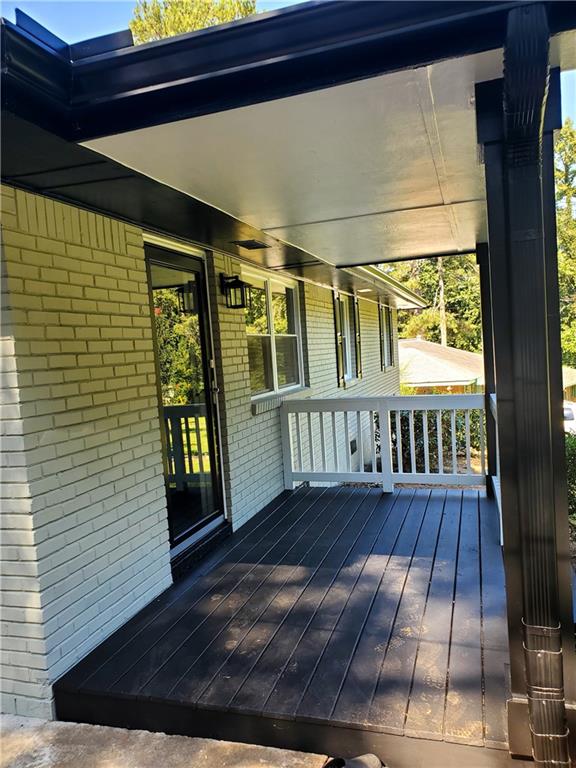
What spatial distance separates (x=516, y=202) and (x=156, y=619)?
105 inches

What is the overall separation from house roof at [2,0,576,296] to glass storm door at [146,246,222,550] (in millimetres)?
947

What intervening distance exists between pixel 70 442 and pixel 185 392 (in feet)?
4.10

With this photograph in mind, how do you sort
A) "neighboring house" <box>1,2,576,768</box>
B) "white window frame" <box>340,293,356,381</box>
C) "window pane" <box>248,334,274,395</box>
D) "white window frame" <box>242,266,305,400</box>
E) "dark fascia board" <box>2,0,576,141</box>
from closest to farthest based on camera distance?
"dark fascia board" <box>2,0,576,141</box>
"neighboring house" <box>1,2,576,768</box>
"window pane" <box>248,334,274,395</box>
"white window frame" <box>242,266,305,400</box>
"white window frame" <box>340,293,356,381</box>

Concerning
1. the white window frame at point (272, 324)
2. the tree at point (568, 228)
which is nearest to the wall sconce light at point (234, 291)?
the white window frame at point (272, 324)

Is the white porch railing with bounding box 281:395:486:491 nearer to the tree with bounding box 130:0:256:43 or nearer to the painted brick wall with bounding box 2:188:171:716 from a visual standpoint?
the painted brick wall with bounding box 2:188:171:716

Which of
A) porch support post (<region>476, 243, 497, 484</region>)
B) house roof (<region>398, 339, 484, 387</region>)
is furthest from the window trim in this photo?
porch support post (<region>476, 243, 497, 484</region>)

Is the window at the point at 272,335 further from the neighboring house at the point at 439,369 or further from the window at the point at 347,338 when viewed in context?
the neighboring house at the point at 439,369

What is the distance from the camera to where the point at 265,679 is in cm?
223

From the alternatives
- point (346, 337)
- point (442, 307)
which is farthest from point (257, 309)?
point (442, 307)

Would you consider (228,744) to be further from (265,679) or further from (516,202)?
(516,202)

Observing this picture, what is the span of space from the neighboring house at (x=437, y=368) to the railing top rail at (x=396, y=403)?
6631 mm

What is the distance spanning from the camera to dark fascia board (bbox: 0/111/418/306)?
72.2 inches

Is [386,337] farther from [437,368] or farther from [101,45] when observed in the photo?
[101,45]

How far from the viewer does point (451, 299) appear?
24391 millimetres
